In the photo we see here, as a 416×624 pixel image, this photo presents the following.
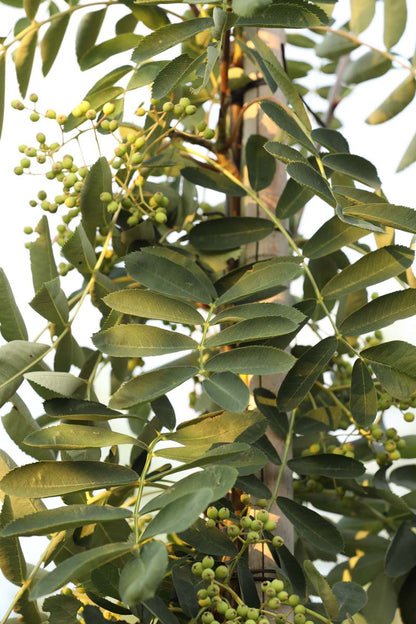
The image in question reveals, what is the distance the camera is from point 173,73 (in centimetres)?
68

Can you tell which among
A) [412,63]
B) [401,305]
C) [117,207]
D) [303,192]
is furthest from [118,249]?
[412,63]

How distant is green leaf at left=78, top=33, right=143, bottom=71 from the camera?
90 centimetres

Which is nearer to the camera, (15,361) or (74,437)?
(74,437)

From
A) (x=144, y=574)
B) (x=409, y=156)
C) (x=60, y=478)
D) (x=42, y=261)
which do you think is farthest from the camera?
(x=409, y=156)

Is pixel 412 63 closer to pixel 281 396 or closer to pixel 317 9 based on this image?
pixel 317 9

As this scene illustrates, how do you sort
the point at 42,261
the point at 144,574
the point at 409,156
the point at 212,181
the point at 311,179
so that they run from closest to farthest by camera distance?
the point at 144,574, the point at 311,179, the point at 42,261, the point at 212,181, the point at 409,156

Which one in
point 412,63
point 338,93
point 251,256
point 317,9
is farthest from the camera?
point 338,93

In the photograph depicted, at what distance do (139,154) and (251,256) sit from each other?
195 millimetres

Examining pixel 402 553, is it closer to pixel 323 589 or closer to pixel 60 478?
pixel 323 589

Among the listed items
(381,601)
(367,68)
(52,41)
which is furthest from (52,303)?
(367,68)

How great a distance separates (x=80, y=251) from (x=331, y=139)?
27cm

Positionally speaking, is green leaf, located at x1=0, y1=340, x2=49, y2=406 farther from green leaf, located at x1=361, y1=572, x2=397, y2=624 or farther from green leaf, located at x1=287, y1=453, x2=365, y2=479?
green leaf, located at x1=361, y1=572, x2=397, y2=624

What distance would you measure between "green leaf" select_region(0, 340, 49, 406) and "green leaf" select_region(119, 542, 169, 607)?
29cm

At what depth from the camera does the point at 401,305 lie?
2.22ft
